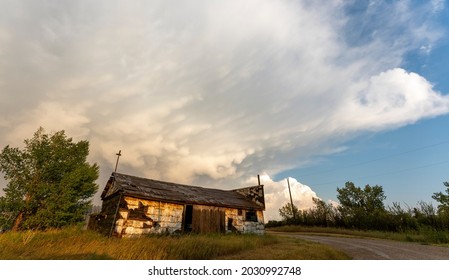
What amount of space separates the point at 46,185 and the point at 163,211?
13.9 metres

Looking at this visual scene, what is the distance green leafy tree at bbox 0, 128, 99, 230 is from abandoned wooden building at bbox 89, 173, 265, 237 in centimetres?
604

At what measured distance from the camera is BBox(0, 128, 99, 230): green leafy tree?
70.0ft

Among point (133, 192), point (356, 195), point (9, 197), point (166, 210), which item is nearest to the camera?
point (133, 192)

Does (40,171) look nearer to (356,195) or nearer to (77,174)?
(77,174)

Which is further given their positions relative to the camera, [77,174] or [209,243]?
[77,174]

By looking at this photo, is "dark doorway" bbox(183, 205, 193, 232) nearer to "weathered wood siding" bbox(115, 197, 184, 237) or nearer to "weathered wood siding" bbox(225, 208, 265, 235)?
"weathered wood siding" bbox(115, 197, 184, 237)

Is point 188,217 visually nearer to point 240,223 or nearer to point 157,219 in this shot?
point 157,219

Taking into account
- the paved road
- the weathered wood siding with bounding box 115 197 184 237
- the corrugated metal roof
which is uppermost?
the corrugated metal roof

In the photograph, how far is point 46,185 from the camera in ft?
74.9

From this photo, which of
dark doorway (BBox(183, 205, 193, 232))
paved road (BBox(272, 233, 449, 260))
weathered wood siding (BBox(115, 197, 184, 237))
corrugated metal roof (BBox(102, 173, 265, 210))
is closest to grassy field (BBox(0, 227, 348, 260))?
paved road (BBox(272, 233, 449, 260))

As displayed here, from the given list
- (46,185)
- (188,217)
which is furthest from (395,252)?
(46,185)
